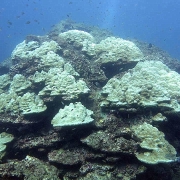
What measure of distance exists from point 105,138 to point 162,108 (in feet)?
8.06

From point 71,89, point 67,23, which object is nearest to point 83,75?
point 71,89

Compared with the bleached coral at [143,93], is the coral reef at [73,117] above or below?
below

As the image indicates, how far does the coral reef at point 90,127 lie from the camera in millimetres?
5520

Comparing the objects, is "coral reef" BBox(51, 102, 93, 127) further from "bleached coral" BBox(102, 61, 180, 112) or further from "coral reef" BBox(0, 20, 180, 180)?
"bleached coral" BBox(102, 61, 180, 112)

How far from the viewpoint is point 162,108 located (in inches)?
269

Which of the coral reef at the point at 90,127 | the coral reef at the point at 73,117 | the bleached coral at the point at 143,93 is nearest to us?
the coral reef at the point at 90,127

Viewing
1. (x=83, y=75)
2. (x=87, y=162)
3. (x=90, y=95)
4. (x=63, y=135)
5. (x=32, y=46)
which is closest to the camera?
(x=87, y=162)

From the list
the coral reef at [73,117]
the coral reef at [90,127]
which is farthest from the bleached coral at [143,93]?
the coral reef at [73,117]

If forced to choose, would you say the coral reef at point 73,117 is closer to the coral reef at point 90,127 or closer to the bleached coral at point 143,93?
the coral reef at point 90,127

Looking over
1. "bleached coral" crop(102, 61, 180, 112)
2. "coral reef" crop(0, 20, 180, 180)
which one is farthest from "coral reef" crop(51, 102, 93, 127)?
"bleached coral" crop(102, 61, 180, 112)

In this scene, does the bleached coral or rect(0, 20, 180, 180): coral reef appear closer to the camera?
rect(0, 20, 180, 180): coral reef

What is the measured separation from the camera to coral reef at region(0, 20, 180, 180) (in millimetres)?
5520

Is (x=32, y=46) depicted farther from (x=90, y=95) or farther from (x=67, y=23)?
(x=67, y=23)

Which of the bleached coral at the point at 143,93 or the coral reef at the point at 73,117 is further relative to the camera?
the bleached coral at the point at 143,93
